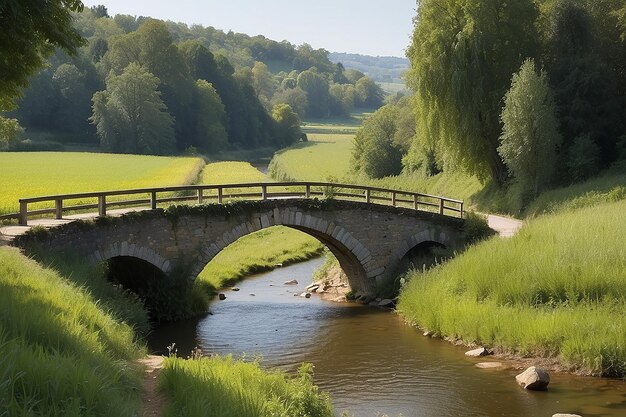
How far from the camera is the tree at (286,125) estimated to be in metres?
120

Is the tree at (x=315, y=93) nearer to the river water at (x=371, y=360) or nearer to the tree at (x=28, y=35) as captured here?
the river water at (x=371, y=360)

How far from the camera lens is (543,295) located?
20.7 meters

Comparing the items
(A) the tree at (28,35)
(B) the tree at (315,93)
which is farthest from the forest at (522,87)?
(B) the tree at (315,93)

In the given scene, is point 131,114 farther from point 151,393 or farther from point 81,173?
point 151,393

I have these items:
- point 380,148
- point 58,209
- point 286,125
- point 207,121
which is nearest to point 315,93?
point 286,125

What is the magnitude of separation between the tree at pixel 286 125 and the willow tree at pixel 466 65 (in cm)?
7981

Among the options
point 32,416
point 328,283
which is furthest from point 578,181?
point 32,416

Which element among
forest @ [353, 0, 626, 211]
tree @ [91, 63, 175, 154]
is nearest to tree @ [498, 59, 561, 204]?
forest @ [353, 0, 626, 211]

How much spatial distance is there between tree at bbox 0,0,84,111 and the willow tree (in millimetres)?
22211

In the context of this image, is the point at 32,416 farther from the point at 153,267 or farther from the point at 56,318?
the point at 153,267

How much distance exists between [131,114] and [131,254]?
211ft

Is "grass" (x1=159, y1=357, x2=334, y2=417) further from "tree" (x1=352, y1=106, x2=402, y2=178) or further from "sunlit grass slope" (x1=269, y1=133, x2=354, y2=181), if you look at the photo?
"tree" (x1=352, y1=106, x2=402, y2=178)

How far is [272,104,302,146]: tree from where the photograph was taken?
120000 millimetres

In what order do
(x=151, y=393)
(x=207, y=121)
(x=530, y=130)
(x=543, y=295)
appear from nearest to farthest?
(x=151, y=393) → (x=543, y=295) → (x=530, y=130) → (x=207, y=121)
